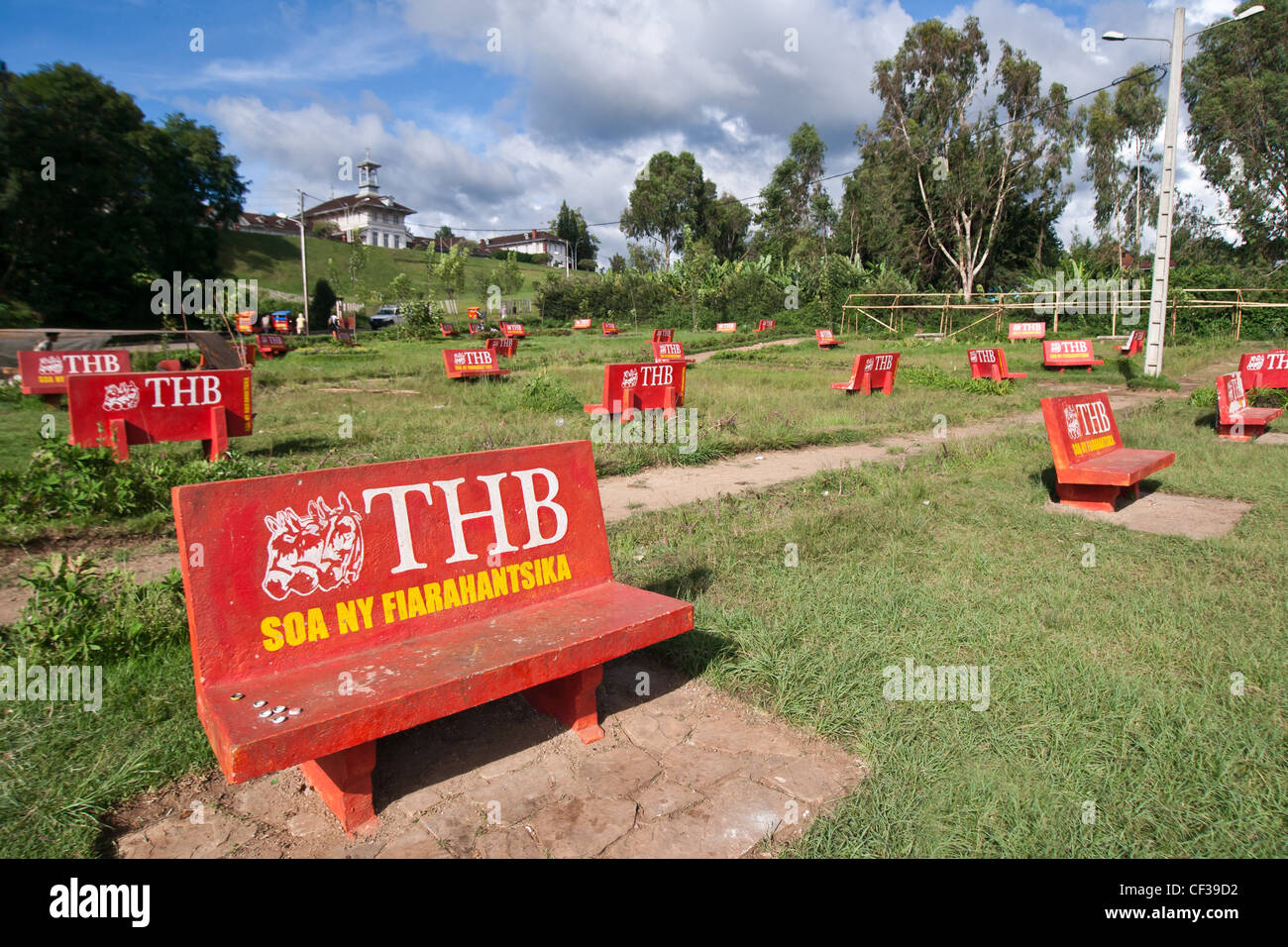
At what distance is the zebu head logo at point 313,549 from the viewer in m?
3.06

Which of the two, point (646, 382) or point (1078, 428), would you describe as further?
point (646, 382)

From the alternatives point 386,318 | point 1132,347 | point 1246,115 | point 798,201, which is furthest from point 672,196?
point 1132,347

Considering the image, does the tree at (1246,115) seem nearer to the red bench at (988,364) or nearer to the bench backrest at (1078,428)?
the red bench at (988,364)

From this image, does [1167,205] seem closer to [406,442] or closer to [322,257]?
[406,442]

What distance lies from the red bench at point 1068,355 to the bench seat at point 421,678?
20.2m

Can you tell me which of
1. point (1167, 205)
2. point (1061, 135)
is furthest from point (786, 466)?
point (1061, 135)

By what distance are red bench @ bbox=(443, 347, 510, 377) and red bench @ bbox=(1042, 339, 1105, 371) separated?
46.6 feet

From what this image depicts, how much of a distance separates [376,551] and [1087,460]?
660cm

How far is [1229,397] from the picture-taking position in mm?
10227

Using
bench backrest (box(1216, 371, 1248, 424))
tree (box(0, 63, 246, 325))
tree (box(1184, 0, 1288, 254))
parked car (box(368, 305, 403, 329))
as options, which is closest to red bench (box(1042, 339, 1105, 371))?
bench backrest (box(1216, 371, 1248, 424))

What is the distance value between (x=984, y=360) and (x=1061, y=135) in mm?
30470

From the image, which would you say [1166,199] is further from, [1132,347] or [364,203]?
[364,203]

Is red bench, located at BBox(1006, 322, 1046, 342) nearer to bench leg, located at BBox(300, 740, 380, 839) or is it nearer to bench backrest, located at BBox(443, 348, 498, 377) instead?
bench backrest, located at BBox(443, 348, 498, 377)

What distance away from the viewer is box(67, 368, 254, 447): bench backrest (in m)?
8.05
